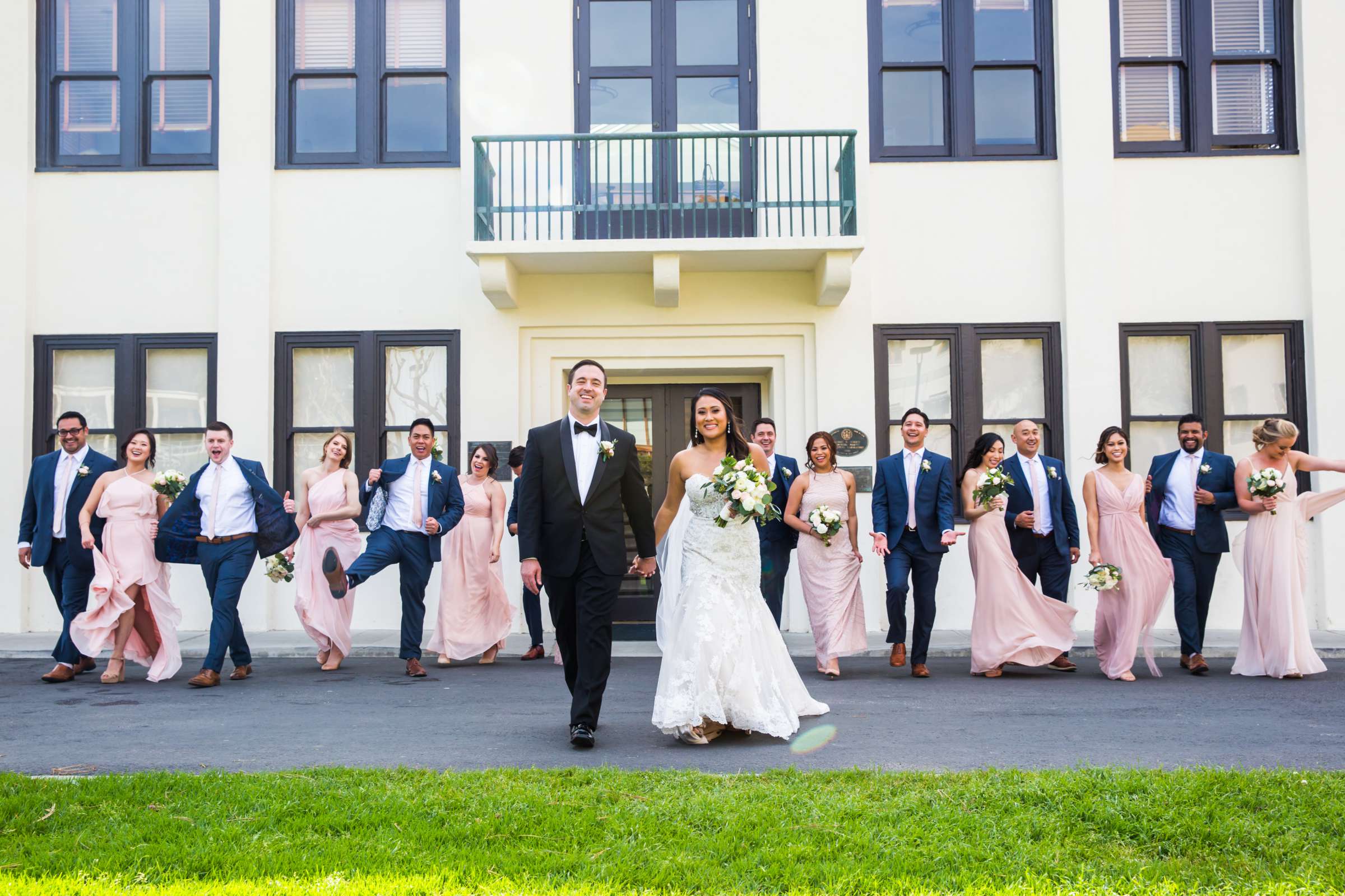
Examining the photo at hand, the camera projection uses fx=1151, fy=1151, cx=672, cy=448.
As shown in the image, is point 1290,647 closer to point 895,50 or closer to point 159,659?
point 895,50

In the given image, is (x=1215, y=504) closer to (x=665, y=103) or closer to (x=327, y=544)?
(x=665, y=103)

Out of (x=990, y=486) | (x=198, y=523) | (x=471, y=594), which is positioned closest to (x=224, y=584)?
(x=198, y=523)

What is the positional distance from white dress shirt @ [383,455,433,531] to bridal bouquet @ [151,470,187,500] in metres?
1.66

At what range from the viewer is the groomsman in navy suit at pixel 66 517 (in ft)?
31.8

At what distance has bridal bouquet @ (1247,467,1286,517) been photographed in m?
9.23

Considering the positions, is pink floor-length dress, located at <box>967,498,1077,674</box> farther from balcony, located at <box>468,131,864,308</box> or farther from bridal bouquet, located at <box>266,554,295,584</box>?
bridal bouquet, located at <box>266,554,295,584</box>

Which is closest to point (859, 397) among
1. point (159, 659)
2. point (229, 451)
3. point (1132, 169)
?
point (1132, 169)

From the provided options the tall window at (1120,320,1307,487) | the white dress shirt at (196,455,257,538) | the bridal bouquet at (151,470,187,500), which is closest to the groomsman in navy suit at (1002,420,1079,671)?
the tall window at (1120,320,1307,487)

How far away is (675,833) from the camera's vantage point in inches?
174

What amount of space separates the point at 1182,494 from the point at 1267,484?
0.86m

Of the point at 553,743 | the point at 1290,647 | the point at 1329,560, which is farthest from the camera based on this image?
the point at 1329,560

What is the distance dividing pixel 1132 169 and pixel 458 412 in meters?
8.11

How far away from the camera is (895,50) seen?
1331cm

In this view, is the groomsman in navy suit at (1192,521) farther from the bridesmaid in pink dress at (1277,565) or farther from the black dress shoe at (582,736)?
the black dress shoe at (582,736)
